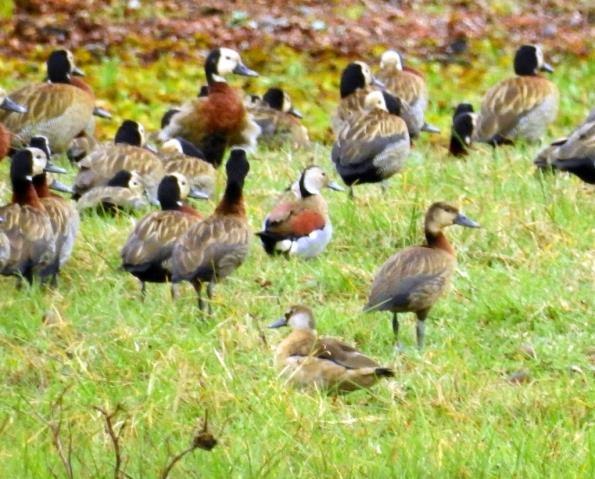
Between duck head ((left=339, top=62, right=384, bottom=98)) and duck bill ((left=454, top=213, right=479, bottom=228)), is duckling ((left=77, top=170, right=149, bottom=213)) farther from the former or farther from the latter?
duck head ((left=339, top=62, right=384, bottom=98))

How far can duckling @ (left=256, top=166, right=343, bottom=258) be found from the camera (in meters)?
11.0

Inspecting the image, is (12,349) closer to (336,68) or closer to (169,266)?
(169,266)

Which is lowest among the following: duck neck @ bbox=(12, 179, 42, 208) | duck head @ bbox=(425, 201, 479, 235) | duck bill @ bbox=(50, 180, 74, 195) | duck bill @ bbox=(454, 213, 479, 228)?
duck bill @ bbox=(50, 180, 74, 195)

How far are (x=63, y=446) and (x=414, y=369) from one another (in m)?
2.09

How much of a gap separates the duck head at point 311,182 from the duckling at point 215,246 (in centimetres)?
109

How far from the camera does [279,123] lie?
15805 mm

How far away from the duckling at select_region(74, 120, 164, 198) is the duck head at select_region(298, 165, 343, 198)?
1.38 metres

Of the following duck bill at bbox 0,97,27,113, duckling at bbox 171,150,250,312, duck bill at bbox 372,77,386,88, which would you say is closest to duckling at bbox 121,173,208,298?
duckling at bbox 171,150,250,312

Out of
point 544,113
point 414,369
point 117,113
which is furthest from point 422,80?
point 414,369

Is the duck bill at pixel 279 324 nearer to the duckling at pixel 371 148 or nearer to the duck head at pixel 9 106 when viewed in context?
the duckling at pixel 371 148

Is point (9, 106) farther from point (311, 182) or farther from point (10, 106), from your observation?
point (311, 182)

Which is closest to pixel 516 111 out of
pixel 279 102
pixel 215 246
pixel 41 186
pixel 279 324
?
pixel 279 102

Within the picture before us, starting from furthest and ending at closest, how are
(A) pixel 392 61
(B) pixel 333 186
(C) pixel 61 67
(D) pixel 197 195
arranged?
(A) pixel 392 61 < (C) pixel 61 67 < (B) pixel 333 186 < (D) pixel 197 195

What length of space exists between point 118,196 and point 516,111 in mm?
3917
